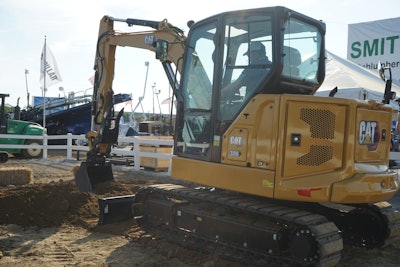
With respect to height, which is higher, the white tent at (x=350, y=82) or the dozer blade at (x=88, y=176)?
the white tent at (x=350, y=82)

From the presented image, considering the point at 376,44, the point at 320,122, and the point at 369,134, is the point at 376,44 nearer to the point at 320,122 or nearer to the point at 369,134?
the point at 369,134

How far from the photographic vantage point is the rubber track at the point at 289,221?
4.36m

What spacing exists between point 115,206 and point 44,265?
1816mm

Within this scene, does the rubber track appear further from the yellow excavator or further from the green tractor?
the green tractor

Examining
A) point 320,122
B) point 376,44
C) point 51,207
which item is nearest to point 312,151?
point 320,122

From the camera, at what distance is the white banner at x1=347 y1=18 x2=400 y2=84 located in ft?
44.2

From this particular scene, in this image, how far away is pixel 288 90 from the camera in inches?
206

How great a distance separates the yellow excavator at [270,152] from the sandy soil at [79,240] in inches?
10.7

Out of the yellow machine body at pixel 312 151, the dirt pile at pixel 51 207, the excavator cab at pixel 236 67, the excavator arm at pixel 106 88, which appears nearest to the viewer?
the yellow machine body at pixel 312 151

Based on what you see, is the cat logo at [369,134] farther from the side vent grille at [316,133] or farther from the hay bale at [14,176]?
the hay bale at [14,176]

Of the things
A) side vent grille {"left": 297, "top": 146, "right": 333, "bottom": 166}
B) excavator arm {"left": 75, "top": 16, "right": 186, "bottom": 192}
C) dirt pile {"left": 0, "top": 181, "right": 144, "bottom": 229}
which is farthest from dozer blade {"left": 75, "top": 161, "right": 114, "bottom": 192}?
side vent grille {"left": 297, "top": 146, "right": 333, "bottom": 166}

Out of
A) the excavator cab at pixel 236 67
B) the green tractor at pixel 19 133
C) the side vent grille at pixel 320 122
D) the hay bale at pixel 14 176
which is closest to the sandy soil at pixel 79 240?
the excavator cab at pixel 236 67

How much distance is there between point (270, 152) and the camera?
486 centimetres

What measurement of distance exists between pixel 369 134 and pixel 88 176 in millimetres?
5046
